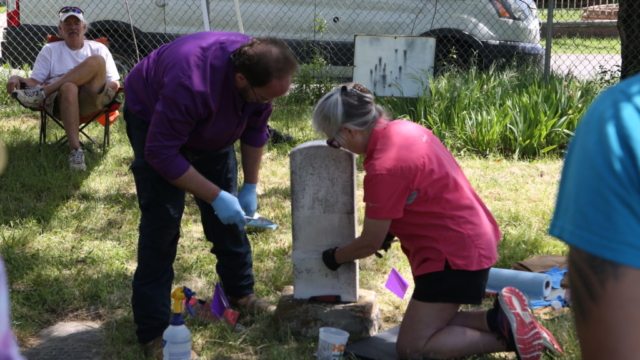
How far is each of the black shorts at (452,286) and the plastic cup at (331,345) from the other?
39 centimetres

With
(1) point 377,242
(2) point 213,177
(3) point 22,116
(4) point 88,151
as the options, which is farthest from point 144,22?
(1) point 377,242

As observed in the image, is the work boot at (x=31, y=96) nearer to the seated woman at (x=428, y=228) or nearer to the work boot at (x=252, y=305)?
the work boot at (x=252, y=305)

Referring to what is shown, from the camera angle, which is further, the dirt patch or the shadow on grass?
the shadow on grass

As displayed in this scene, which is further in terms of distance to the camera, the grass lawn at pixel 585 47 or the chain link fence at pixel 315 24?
the grass lawn at pixel 585 47

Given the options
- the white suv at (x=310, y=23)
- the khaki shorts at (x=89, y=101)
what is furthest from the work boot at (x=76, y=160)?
the white suv at (x=310, y=23)

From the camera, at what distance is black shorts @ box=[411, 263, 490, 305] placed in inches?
115

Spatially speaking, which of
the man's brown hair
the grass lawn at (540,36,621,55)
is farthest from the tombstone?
the grass lawn at (540,36,621,55)

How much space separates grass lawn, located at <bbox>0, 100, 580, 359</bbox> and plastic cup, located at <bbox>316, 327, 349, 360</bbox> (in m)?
0.16

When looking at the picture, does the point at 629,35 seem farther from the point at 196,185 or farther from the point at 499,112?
the point at 196,185

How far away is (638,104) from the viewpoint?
93 centimetres

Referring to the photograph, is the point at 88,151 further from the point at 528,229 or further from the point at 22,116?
the point at 528,229

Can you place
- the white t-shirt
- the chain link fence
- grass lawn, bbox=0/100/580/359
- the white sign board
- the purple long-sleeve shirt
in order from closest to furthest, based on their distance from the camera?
the purple long-sleeve shirt, grass lawn, bbox=0/100/580/359, the white t-shirt, the white sign board, the chain link fence

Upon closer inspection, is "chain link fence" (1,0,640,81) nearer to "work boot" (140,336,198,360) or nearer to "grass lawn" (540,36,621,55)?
"grass lawn" (540,36,621,55)

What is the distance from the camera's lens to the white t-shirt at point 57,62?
6.00m
